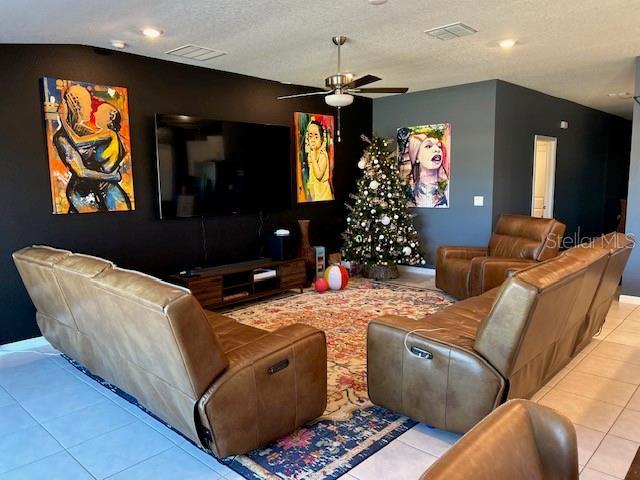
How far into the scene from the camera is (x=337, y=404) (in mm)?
2918

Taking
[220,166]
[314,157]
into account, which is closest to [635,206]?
[314,157]

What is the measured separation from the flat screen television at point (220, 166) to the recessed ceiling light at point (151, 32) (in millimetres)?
838

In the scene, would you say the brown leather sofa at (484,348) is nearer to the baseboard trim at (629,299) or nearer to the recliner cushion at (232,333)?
the recliner cushion at (232,333)

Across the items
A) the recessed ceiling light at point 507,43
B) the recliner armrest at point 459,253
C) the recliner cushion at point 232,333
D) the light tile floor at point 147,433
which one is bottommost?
the light tile floor at point 147,433

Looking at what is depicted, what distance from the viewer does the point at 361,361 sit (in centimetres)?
360

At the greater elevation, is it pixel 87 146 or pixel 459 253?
pixel 87 146

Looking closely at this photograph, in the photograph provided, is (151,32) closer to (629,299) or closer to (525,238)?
(525,238)

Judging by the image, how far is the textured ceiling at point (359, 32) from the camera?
333 cm

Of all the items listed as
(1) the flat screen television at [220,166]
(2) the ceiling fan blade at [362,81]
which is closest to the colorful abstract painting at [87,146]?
(1) the flat screen television at [220,166]

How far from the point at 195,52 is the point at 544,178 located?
19.6ft

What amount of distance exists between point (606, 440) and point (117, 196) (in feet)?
14.0

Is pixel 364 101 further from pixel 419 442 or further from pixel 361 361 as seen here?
pixel 419 442

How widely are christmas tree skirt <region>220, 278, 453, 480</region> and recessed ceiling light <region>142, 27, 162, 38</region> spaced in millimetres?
2717

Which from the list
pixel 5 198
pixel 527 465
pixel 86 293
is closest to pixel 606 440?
pixel 527 465
